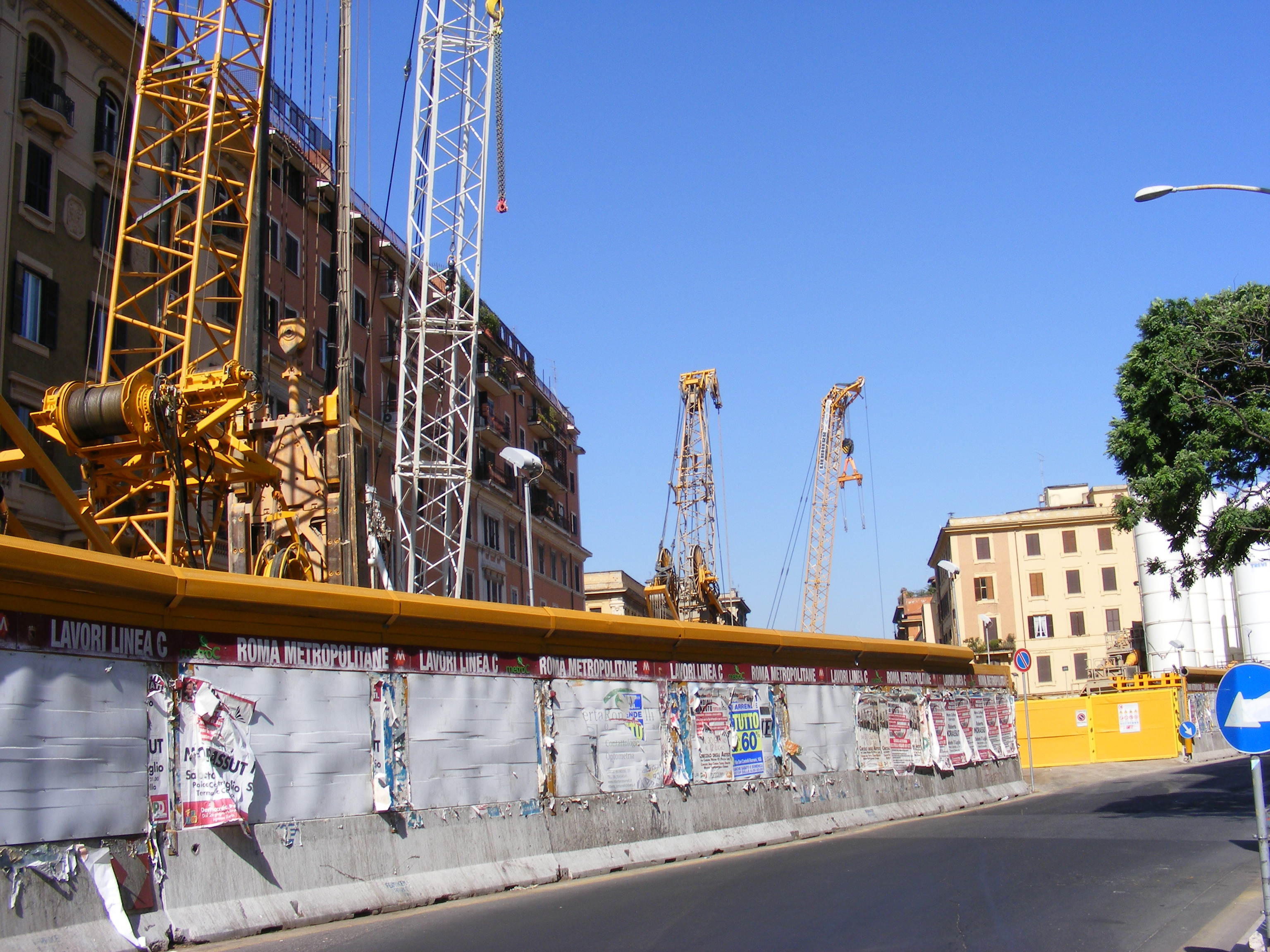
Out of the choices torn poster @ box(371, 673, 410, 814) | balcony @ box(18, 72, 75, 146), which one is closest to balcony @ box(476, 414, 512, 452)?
balcony @ box(18, 72, 75, 146)

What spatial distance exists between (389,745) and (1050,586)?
77.3 meters

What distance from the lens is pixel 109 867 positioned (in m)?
8.66

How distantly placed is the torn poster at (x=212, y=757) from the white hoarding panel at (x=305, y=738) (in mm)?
95

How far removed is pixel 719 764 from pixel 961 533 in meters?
72.3

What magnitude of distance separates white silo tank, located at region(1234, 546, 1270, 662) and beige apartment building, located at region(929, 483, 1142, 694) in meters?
7.64

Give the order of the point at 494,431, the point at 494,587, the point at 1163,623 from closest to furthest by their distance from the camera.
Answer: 1. the point at 494,431
2. the point at 494,587
3. the point at 1163,623

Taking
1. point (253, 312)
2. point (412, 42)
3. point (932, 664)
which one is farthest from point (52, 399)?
point (412, 42)

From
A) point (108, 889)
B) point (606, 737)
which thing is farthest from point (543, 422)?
point (108, 889)

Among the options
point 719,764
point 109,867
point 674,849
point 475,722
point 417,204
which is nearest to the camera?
point 109,867

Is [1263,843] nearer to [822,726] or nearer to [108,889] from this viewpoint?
[108,889]

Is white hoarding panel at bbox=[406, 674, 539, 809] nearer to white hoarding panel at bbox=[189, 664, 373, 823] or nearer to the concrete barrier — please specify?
the concrete barrier

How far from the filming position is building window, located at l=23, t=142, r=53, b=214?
25812 millimetres

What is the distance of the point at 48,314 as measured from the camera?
26.2 metres

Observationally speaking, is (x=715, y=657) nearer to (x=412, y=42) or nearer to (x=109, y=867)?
(x=109, y=867)
